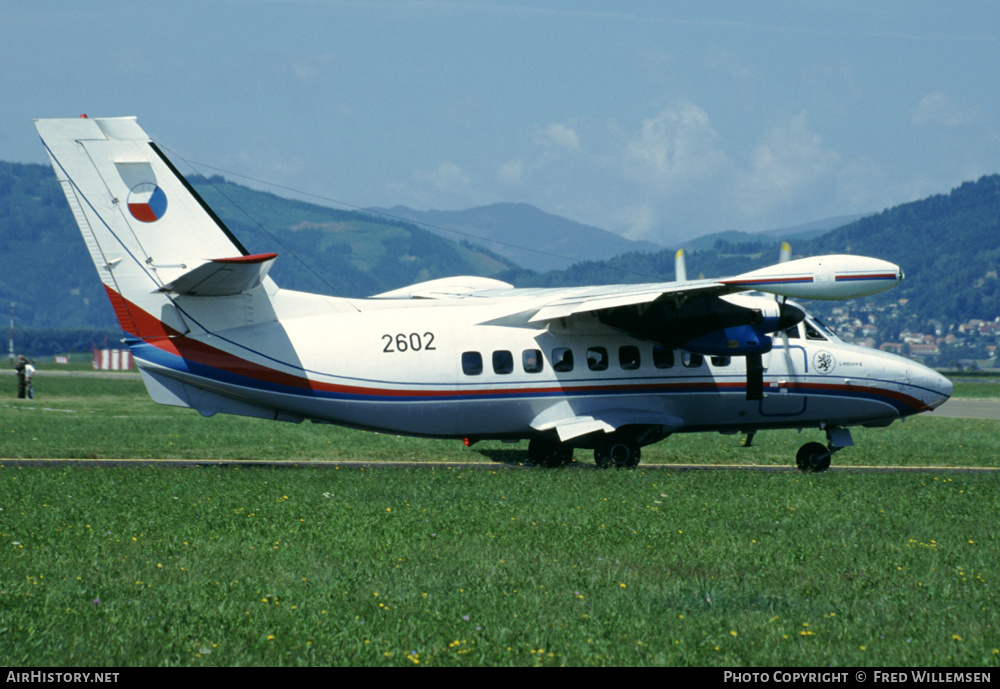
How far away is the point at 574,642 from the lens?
364 inches

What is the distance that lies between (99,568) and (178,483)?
6.96 m

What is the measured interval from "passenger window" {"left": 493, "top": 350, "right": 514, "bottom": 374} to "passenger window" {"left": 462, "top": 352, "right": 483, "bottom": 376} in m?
→ 0.34

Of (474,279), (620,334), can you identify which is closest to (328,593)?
(620,334)

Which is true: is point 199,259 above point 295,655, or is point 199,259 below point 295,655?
above

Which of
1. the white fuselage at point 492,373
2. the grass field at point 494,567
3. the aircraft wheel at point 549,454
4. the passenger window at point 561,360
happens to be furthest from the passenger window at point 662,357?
the aircraft wheel at point 549,454

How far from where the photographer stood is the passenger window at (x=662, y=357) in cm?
2306

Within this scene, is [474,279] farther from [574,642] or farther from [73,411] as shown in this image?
[73,411]

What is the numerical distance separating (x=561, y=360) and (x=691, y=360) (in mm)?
3189

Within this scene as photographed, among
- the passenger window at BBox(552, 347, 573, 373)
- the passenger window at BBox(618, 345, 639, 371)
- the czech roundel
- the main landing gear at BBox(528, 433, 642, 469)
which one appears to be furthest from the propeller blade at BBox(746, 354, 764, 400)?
the czech roundel
